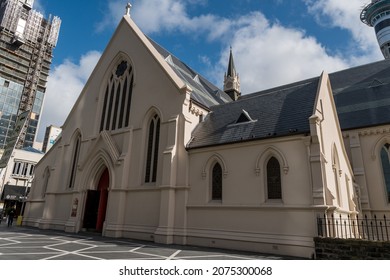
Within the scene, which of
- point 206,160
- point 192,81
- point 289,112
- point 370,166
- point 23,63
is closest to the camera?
point 289,112

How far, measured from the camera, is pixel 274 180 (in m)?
12.9

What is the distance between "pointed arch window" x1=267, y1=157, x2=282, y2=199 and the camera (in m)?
12.6

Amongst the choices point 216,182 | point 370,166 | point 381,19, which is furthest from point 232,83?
point 381,19

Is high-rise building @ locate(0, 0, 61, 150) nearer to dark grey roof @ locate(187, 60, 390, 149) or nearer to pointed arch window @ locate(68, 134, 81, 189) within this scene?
pointed arch window @ locate(68, 134, 81, 189)

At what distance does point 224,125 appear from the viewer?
1639 centimetres

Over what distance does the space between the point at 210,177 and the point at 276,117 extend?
4972mm

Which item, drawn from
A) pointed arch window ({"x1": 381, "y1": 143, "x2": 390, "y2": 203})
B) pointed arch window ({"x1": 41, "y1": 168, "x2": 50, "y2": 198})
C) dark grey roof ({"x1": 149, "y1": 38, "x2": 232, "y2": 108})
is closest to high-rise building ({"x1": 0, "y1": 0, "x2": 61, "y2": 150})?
pointed arch window ({"x1": 41, "y1": 168, "x2": 50, "y2": 198})

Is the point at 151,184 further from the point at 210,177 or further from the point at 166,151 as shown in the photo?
the point at 210,177

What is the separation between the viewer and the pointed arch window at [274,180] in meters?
12.6

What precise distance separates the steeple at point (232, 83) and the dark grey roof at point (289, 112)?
46.5 feet

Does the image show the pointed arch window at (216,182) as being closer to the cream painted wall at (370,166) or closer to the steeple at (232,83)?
the cream painted wall at (370,166)

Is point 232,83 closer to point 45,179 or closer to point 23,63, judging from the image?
point 45,179

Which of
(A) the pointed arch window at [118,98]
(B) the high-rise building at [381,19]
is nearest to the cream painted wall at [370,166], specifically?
(A) the pointed arch window at [118,98]

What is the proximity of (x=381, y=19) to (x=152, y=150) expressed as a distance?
3267 inches
